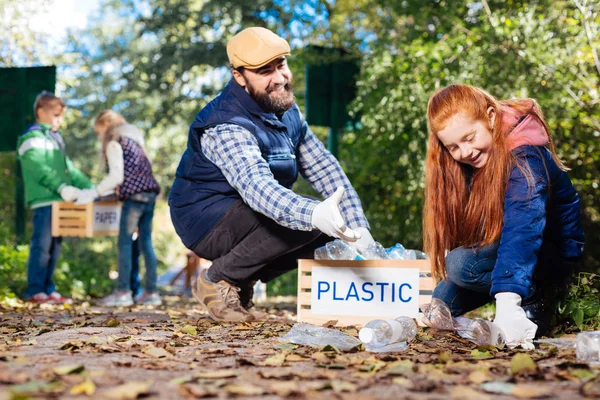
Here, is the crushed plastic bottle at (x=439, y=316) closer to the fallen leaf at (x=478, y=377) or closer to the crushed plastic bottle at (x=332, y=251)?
the crushed plastic bottle at (x=332, y=251)

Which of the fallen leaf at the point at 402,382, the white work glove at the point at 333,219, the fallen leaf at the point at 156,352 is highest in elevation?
the white work glove at the point at 333,219

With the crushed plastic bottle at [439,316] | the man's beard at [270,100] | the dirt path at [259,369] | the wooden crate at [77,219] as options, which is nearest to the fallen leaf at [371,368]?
the dirt path at [259,369]

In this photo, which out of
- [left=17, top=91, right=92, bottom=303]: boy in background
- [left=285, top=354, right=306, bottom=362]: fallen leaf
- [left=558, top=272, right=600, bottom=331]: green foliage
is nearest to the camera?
[left=285, top=354, right=306, bottom=362]: fallen leaf

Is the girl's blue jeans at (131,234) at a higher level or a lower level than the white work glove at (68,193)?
lower

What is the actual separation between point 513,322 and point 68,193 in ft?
15.8

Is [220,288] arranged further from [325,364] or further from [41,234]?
[41,234]

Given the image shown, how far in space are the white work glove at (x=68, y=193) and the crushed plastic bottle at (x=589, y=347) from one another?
16.7 ft

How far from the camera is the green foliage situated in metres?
3.88

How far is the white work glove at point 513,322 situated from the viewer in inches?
127

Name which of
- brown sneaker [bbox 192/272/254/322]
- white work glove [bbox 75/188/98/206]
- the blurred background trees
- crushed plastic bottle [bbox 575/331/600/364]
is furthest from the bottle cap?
white work glove [bbox 75/188/98/206]

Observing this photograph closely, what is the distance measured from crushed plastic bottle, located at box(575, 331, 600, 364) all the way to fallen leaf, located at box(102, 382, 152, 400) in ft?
5.39

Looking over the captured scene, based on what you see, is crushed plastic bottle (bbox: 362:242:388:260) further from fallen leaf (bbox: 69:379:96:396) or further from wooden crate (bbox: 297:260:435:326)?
fallen leaf (bbox: 69:379:96:396)

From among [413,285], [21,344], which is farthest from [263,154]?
[21,344]

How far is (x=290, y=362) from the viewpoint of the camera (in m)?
2.91
